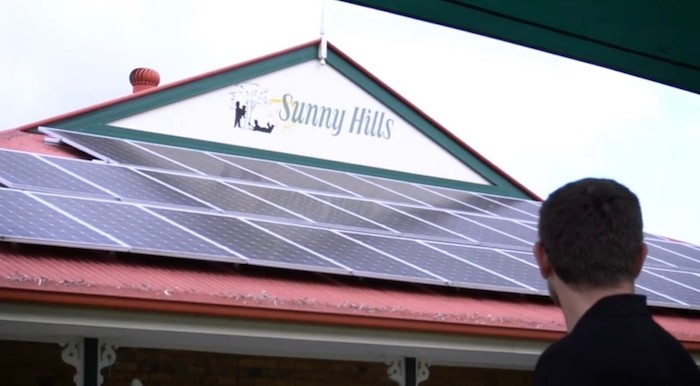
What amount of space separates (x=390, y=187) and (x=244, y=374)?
514cm

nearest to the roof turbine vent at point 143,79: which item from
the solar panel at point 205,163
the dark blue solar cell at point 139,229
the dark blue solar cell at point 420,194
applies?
the solar panel at point 205,163

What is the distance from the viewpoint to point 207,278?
9312 mm

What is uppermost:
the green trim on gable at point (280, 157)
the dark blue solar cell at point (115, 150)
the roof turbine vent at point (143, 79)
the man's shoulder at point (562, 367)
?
the roof turbine vent at point (143, 79)

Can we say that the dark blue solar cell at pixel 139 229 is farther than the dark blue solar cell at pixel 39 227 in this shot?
Yes

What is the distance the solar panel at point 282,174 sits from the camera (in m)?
13.9

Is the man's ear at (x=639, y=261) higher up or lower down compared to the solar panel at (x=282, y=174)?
lower down

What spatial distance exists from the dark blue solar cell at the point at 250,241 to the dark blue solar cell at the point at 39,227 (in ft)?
3.63

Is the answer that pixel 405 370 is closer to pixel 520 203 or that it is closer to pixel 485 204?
pixel 485 204

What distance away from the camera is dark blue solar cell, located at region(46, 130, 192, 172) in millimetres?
12891

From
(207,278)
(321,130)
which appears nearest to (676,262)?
(321,130)

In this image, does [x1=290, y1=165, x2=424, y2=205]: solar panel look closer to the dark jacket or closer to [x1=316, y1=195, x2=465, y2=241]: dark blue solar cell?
[x1=316, y1=195, x2=465, y2=241]: dark blue solar cell

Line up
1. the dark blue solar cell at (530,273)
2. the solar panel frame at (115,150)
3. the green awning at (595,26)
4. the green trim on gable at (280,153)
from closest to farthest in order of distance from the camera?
the green awning at (595,26)
the dark blue solar cell at (530,273)
the solar panel frame at (115,150)
the green trim on gable at (280,153)

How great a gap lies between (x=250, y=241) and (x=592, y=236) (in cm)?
776

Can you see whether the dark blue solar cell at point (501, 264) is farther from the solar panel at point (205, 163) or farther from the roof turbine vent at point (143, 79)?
the roof turbine vent at point (143, 79)
